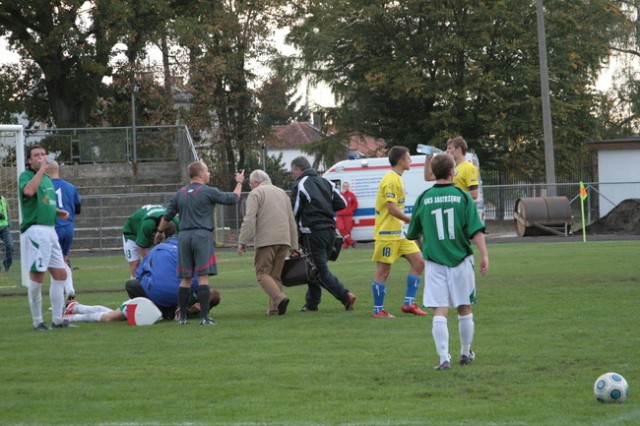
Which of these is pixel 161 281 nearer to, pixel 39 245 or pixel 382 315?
pixel 39 245

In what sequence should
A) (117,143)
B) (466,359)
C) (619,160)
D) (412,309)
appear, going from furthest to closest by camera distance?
(619,160), (117,143), (412,309), (466,359)

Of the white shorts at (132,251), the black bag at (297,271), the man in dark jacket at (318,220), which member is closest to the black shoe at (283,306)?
the black bag at (297,271)

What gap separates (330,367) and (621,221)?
29903mm

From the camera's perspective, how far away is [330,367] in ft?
31.0

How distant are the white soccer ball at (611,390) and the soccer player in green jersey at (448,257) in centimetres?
177

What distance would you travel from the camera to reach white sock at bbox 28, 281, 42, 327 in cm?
1287

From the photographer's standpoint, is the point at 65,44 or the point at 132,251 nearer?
the point at 132,251

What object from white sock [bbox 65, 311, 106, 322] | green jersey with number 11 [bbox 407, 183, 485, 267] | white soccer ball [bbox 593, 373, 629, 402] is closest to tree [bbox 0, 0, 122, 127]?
white sock [bbox 65, 311, 106, 322]

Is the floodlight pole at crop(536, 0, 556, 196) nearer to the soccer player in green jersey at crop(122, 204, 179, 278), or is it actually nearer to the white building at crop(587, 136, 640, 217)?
the white building at crop(587, 136, 640, 217)

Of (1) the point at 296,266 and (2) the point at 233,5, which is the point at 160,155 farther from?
(1) the point at 296,266

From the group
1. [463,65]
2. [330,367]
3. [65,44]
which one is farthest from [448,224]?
[463,65]

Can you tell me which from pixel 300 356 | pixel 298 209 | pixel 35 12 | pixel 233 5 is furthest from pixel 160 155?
pixel 300 356

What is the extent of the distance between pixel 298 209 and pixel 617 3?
167ft

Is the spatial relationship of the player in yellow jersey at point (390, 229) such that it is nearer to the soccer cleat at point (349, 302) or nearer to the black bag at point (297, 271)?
the soccer cleat at point (349, 302)
